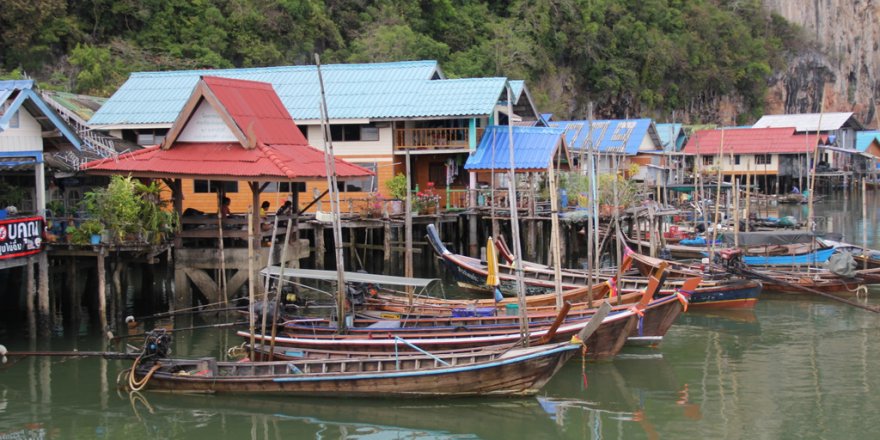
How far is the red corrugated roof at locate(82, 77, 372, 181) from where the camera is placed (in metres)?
20.8

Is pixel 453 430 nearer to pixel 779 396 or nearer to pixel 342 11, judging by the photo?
pixel 779 396

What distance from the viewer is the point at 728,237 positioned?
96.0 feet

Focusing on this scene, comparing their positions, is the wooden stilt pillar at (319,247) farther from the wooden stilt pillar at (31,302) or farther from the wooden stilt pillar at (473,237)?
the wooden stilt pillar at (31,302)

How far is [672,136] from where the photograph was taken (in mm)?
59531

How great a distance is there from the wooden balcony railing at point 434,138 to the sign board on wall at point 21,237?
13.7 meters

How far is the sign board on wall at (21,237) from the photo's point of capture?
18.4 meters

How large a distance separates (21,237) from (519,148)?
1636 centimetres

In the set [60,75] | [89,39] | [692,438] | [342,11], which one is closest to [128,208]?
[692,438]

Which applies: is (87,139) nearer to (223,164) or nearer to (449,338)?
(223,164)

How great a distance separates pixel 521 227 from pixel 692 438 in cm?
1750

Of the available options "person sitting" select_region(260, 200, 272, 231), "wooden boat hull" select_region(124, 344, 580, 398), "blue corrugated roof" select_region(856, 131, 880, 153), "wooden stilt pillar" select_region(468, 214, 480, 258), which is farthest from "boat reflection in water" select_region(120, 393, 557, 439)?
"blue corrugated roof" select_region(856, 131, 880, 153)

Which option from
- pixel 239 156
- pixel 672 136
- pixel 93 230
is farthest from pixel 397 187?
pixel 672 136

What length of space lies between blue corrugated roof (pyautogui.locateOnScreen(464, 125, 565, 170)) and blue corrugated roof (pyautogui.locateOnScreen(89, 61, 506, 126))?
4.83ft

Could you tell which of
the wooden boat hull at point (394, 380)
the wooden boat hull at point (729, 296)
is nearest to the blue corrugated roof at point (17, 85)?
the wooden boat hull at point (394, 380)
